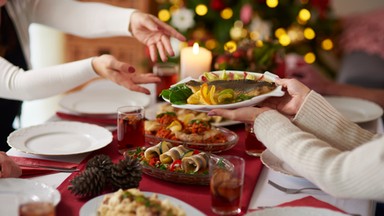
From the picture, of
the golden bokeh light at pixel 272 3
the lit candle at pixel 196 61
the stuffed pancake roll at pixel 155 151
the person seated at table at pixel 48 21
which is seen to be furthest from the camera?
the golden bokeh light at pixel 272 3

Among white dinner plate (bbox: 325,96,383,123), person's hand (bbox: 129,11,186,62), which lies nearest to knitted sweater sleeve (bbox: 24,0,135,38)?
person's hand (bbox: 129,11,186,62)

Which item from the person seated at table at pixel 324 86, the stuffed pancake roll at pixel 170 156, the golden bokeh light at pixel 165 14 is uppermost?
the golden bokeh light at pixel 165 14

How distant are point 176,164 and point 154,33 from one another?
0.78 m

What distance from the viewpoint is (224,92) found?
4.87ft

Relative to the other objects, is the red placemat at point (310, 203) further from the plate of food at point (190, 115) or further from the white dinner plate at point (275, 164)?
the plate of food at point (190, 115)

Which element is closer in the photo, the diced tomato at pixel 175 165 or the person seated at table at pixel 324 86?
the diced tomato at pixel 175 165

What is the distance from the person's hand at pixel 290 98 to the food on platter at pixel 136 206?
541mm

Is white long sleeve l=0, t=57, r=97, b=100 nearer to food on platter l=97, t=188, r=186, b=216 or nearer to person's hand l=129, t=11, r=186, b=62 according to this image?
person's hand l=129, t=11, r=186, b=62

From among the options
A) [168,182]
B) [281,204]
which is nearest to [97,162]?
[168,182]

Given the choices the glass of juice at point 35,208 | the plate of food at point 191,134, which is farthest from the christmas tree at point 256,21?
the glass of juice at point 35,208

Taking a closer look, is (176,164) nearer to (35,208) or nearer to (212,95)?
(212,95)

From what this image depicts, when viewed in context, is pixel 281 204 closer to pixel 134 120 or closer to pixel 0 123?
pixel 134 120

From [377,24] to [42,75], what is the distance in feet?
9.35

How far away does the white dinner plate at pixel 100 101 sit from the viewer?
2062mm
